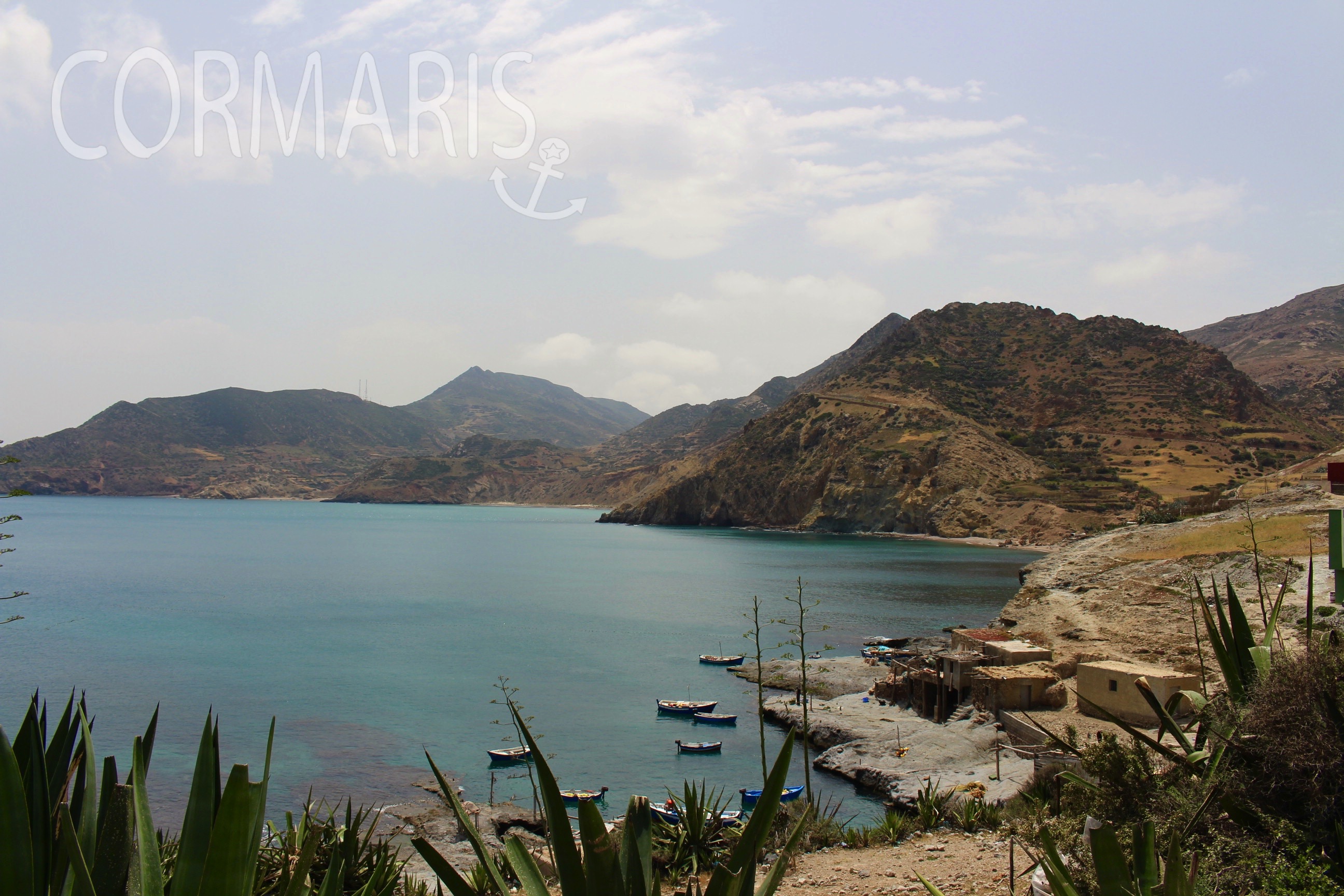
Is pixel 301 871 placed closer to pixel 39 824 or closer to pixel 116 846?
pixel 116 846

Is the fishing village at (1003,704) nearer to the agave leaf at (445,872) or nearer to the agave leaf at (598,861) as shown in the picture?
the agave leaf at (445,872)

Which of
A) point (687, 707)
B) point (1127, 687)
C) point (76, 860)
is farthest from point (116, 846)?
point (687, 707)

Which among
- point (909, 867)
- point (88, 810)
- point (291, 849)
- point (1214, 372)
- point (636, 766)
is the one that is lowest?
point (636, 766)

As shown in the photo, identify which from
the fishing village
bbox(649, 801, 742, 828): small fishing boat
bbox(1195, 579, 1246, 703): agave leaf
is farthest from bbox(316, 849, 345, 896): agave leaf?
bbox(649, 801, 742, 828): small fishing boat

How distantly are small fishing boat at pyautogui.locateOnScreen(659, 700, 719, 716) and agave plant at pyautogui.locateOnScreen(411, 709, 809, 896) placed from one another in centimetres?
2539

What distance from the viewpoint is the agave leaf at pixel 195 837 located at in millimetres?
2889

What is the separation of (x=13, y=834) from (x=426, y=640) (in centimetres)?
4192

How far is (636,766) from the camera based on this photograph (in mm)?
23516

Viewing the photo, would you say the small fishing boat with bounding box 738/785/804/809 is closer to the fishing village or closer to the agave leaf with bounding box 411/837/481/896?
the fishing village

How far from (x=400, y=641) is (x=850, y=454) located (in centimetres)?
8041

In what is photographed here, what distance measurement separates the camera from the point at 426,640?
140ft

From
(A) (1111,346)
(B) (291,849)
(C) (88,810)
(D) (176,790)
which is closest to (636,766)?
(D) (176,790)

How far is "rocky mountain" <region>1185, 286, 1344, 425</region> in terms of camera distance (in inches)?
4995

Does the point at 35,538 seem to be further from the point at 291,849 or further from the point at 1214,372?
the point at 1214,372
